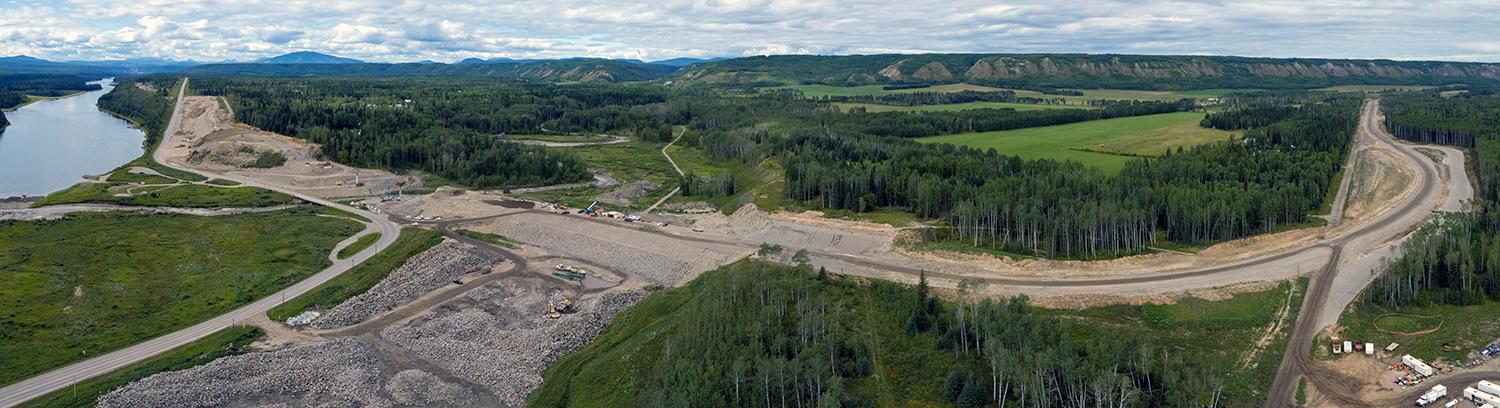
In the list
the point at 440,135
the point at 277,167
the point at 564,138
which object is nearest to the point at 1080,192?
the point at 440,135

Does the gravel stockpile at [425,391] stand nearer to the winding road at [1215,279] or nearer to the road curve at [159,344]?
the winding road at [1215,279]

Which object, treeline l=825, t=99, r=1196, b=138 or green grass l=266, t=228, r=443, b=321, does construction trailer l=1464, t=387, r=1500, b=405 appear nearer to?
green grass l=266, t=228, r=443, b=321

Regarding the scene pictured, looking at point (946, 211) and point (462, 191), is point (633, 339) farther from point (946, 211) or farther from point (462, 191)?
point (462, 191)

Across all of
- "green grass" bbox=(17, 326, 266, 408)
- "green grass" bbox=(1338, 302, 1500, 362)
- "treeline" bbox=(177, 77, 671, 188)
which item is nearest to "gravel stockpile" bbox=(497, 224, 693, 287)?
"green grass" bbox=(17, 326, 266, 408)

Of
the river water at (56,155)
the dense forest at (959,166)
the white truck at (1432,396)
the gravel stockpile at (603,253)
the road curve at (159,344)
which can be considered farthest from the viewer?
the river water at (56,155)

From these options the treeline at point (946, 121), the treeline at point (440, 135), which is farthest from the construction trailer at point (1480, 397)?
the treeline at point (946, 121)

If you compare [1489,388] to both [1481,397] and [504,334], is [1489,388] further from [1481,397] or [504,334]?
[504,334]
